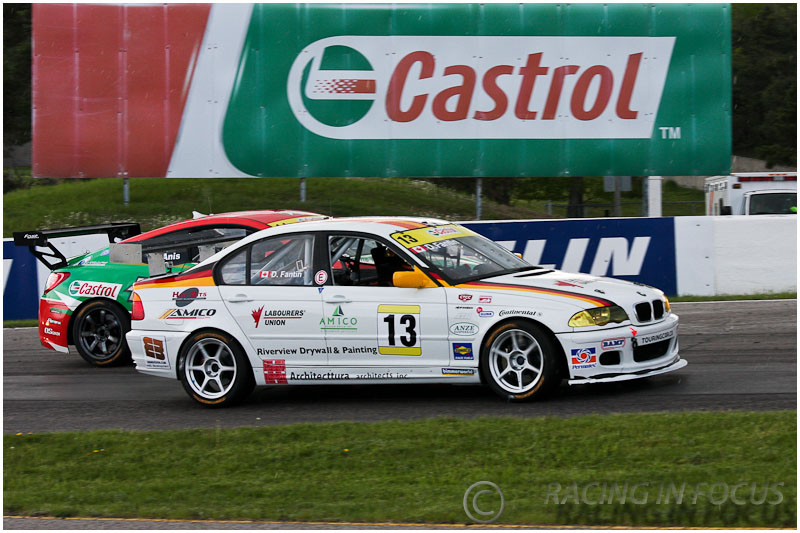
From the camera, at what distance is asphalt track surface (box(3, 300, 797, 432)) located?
7703 millimetres

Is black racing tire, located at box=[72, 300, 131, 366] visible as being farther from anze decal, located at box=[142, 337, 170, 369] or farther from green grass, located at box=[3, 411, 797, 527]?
green grass, located at box=[3, 411, 797, 527]

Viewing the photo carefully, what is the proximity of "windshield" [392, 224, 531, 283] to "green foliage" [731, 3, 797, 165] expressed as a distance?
3718cm

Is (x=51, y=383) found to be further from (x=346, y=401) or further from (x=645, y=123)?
(x=645, y=123)

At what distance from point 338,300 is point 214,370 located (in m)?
1.32

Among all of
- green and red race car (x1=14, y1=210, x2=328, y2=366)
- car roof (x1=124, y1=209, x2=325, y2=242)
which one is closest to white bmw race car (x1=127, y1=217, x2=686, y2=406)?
green and red race car (x1=14, y1=210, x2=328, y2=366)

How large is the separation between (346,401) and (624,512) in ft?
12.4

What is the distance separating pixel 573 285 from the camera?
7.96 meters

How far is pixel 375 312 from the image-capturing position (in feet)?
26.4

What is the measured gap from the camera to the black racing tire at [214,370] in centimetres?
845

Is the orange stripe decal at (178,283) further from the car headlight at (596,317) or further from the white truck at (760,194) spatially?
the white truck at (760,194)

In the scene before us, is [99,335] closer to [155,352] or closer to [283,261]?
[155,352]

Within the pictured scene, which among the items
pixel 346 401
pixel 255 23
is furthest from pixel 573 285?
pixel 255 23

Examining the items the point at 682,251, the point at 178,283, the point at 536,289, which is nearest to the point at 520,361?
the point at 536,289

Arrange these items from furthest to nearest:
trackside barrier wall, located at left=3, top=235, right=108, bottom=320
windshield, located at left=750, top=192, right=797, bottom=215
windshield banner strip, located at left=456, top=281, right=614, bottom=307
Answer: 1. windshield, located at left=750, top=192, right=797, bottom=215
2. trackside barrier wall, located at left=3, top=235, right=108, bottom=320
3. windshield banner strip, located at left=456, top=281, right=614, bottom=307
